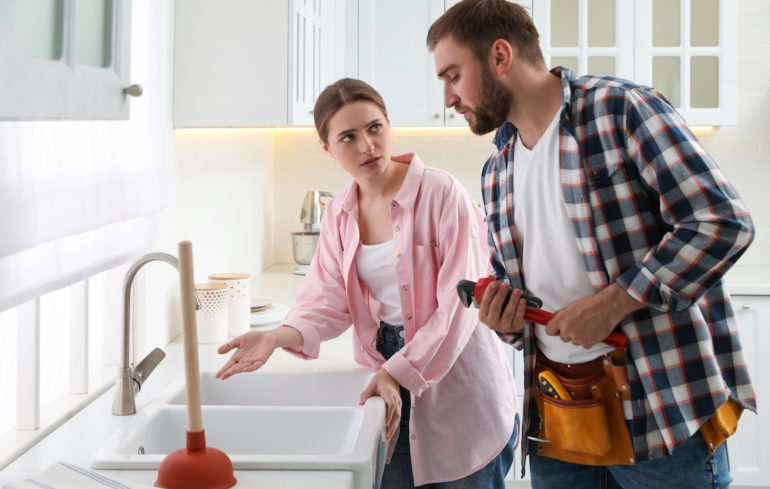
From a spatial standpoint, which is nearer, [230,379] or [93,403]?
[93,403]

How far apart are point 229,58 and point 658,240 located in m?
1.51

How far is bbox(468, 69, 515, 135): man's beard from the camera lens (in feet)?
4.36

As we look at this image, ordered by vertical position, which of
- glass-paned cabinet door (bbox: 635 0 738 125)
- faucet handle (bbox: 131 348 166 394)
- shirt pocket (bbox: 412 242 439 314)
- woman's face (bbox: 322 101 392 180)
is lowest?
faucet handle (bbox: 131 348 166 394)

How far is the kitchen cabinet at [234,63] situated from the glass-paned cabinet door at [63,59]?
4.60 feet

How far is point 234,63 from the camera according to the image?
230cm

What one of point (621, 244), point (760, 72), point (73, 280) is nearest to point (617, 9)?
point (760, 72)

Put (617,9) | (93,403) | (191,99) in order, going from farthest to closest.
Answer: (617,9)
(191,99)
(93,403)

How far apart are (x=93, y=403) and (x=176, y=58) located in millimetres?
1136

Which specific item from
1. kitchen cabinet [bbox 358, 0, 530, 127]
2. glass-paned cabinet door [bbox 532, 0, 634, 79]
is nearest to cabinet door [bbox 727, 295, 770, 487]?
glass-paned cabinet door [bbox 532, 0, 634, 79]

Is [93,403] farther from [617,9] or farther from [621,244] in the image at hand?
[617,9]

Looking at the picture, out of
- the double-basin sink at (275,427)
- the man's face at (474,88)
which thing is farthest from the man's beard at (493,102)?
the double-basin sink at (275,427)

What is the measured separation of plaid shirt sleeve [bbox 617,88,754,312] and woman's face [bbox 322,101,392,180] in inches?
23.7

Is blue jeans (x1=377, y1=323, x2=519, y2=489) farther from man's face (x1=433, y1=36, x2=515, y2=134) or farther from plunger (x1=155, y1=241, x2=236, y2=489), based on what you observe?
plunger (x1=155, y1=241, x2=236, y2=489)

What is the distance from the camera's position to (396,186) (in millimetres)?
1687
